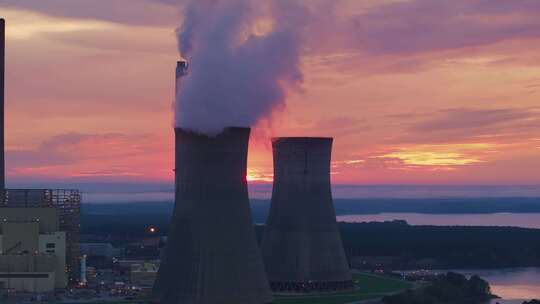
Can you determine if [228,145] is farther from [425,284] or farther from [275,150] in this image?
[425,284]

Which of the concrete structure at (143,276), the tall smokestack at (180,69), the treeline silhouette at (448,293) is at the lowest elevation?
the treeline silhouette at (448,293)

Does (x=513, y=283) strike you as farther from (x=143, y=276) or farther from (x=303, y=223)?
(x=143, y=276)

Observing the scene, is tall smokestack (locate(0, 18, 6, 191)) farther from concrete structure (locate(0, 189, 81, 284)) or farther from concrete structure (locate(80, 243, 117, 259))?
concrete structure (locate(80, 243, 117, 259))

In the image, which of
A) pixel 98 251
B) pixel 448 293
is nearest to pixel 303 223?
pixel 448 293

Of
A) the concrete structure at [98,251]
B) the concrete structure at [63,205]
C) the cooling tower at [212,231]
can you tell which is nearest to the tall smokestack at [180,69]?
the cooling tower at [212,231]

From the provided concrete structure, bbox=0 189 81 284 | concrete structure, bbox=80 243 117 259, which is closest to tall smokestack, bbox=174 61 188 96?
concrete structure, bbox=0 189 81 284

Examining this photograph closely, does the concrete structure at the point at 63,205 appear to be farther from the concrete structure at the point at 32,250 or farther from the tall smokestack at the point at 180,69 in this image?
the tall smokestack at the point at 180,69
